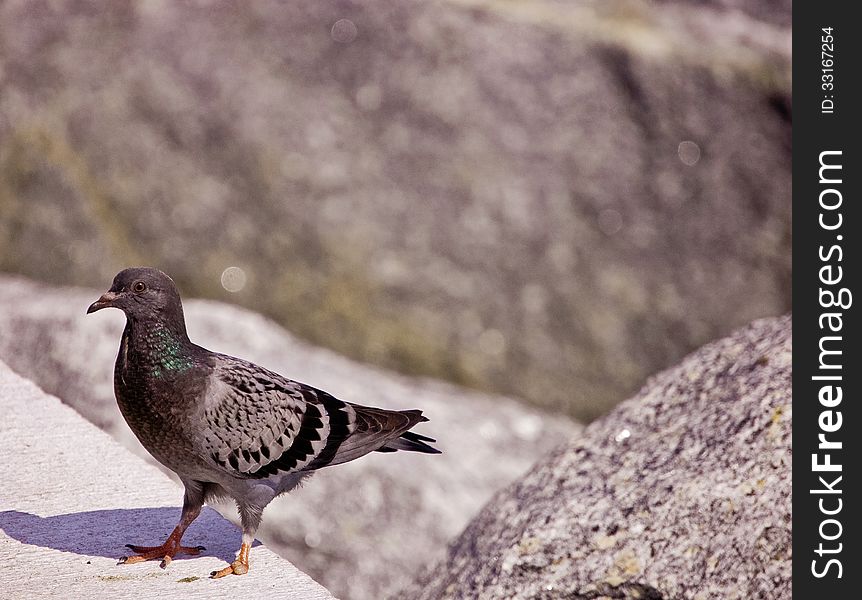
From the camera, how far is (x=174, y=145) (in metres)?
9.05

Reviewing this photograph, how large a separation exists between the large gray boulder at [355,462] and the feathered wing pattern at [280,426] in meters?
2.39

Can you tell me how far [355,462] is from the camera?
733 cm

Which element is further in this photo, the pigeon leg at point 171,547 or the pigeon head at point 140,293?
the pigeon leg at point 171,547

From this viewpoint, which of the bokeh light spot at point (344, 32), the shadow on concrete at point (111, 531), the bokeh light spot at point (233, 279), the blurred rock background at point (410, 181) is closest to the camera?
the shadow on concrete at point (111, 531)

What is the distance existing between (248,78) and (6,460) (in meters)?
4.92

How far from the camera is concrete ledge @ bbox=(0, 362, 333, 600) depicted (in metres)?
4.02

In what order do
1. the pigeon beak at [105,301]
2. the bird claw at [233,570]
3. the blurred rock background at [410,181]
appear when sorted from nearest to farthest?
the pigeon beak at [105,301] < the bird claw at [233,570] < the blurred rock background at [410,181]

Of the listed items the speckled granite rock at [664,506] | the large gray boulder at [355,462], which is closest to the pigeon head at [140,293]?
the speckled granite rock at [664,506]

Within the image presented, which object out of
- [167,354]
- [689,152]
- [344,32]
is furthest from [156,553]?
[689,152]

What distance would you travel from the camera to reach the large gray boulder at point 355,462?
703 centimetres

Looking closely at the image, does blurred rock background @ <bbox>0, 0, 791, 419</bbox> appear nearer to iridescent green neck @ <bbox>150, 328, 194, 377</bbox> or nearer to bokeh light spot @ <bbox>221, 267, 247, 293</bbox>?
bokeh light spot @ <bbox>221, 267, 247, 293</bbox>

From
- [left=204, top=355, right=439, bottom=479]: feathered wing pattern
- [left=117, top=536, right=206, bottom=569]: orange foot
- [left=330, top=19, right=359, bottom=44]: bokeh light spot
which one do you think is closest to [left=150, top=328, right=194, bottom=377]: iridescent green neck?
[left=204, top=355, right=439, bottom=479]: feathered wing pattern

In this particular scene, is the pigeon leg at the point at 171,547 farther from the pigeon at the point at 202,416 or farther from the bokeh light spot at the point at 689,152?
the bokeh light spot at the point at 689,152
